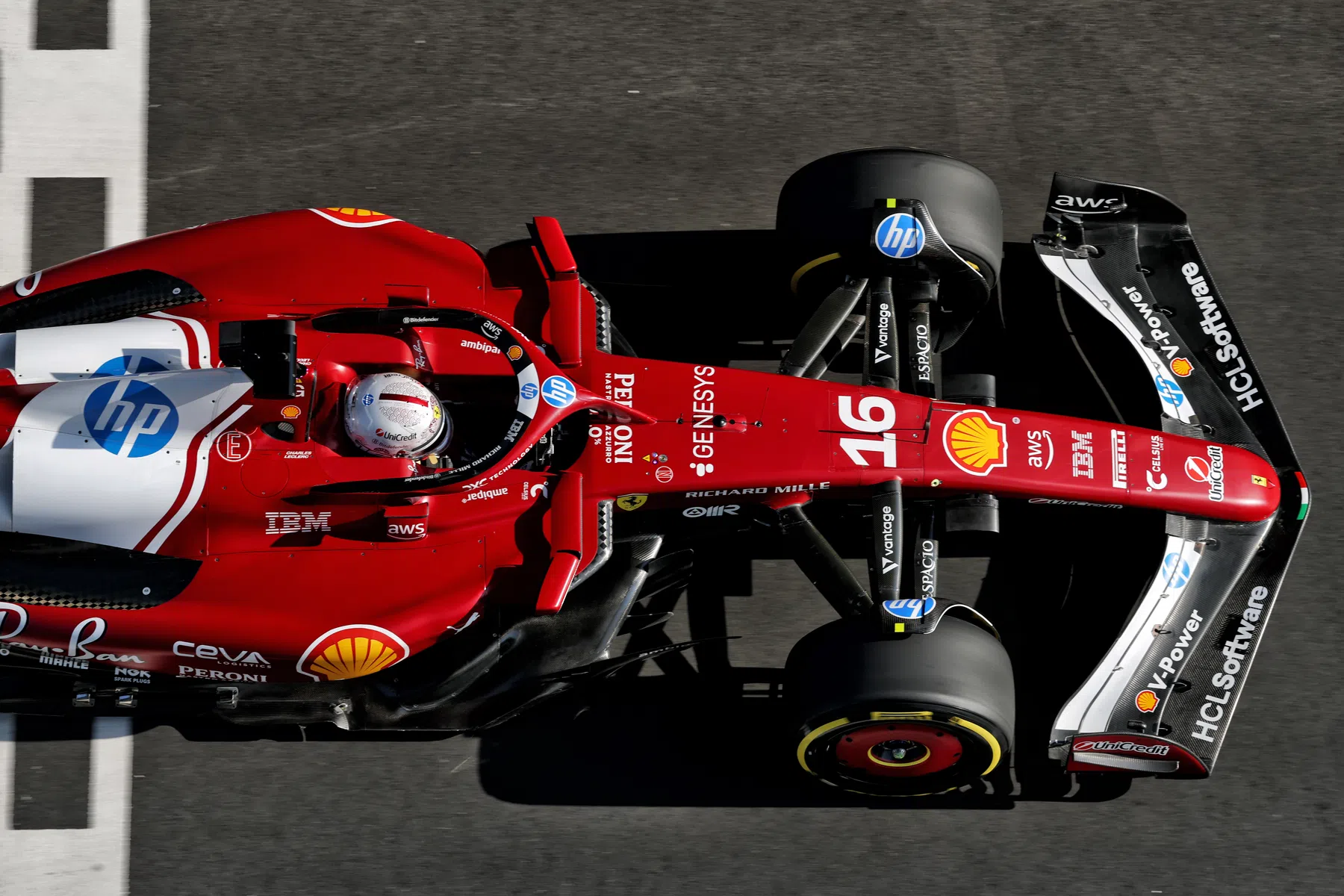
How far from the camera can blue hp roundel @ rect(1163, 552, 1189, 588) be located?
566cm

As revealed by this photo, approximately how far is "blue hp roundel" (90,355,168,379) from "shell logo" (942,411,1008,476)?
3.46 m

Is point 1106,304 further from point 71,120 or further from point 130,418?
point 71,120

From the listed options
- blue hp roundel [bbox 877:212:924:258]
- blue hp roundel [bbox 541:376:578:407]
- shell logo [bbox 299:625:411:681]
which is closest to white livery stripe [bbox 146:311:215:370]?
shell logo [bbox 299:625:411:681]

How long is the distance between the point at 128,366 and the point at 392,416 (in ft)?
4.34

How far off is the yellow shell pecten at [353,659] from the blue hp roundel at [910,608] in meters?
2.14

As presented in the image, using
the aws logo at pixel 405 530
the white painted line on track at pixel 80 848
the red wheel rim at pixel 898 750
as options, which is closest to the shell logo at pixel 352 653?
the aws logo at pixel 405 530

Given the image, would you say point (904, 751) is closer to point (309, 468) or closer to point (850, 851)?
point (850, 851)

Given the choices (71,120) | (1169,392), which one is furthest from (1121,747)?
(71,120)

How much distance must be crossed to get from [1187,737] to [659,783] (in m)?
2.49

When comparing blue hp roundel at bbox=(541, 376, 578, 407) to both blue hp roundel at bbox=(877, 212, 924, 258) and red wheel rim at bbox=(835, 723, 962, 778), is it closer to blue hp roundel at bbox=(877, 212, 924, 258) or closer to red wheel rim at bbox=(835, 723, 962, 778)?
blue hp roundel at bbox=(877, 212, 924, 258)

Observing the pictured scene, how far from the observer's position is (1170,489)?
18.4 ft

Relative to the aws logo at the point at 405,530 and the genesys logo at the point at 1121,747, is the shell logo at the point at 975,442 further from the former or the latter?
the aws logo at the point at 405,530

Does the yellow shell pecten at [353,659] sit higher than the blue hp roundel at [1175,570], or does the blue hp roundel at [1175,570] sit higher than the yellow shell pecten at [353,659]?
the blue hp roundel at [1175,570]

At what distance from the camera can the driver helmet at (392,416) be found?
496 centimetres
